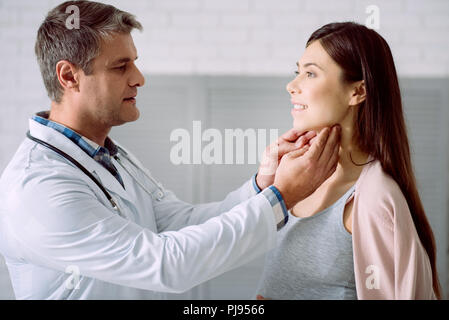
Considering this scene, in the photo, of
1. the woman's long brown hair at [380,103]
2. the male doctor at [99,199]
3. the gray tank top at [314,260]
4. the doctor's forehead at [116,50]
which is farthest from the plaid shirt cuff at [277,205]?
the doctor's forehead at [116,50]

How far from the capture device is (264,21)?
5.54 ft

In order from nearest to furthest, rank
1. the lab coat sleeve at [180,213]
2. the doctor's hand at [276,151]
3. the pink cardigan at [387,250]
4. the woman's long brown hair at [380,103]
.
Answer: the pink cardigan at [387,250], the woman's long brown hair at [380,103], the doctor's hand at [276,151], the lab coat sleeve at [180,213]

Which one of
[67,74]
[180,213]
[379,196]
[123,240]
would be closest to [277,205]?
[379,196]

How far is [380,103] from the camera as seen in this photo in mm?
911

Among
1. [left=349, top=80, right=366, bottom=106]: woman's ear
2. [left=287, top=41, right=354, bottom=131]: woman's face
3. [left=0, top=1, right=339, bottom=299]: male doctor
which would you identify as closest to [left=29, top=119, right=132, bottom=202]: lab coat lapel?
[left=0, top=1, right=339, bottom=299]: male doctor

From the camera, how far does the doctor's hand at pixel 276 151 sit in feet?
3.34

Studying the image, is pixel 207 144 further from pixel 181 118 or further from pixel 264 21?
pixel 264 21

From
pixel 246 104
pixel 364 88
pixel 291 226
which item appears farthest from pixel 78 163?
pixel 246 104

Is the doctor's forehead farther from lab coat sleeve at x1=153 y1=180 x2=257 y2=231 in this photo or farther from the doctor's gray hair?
lab coat sleeve at x1=153 y1=180 x2=257 y2=231

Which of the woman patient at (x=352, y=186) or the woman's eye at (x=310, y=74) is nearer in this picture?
the woman patient at (x=352, y=186)

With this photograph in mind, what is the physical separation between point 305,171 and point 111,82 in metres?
0.50

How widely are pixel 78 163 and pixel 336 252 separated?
0.61 metres

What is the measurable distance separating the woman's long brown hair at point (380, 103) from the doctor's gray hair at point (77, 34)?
500mm

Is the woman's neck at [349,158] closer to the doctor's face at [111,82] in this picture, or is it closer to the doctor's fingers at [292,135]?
the doctor's fingers at [292,135]
